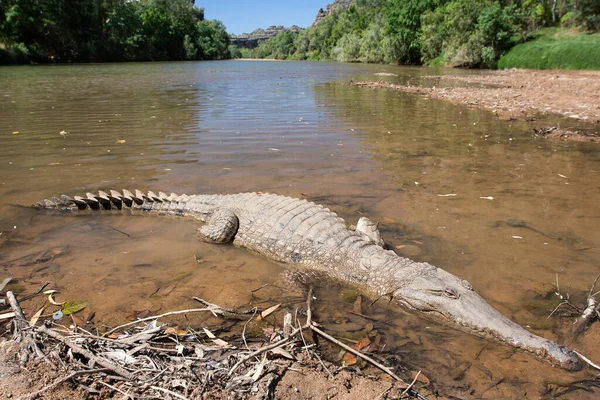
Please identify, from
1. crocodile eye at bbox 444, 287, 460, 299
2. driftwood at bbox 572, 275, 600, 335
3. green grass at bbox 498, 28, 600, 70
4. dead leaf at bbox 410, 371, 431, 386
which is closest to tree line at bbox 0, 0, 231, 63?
green grass at bbox 498, 28, 600, 70

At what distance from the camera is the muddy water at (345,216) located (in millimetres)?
2988

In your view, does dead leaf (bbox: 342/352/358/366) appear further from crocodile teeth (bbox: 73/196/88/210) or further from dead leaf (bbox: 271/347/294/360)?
crocodile teeth (bbox: 73/196/88/210)

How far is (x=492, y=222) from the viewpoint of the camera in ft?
15.3

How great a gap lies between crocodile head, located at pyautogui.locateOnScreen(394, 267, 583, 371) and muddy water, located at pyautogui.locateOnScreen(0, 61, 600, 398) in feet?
0.28

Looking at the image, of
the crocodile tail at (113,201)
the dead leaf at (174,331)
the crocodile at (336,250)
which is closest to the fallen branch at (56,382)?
the dead leaf at (174,331)

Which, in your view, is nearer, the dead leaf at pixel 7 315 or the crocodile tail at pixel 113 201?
the dead leaf at pixel 7 315

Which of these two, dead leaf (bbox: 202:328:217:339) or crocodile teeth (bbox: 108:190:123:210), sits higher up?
crocodile teeth (bbox: 108:190:123:210)

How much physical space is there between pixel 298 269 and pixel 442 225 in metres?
1.82

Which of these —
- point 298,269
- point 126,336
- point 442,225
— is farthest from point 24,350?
point 442,225

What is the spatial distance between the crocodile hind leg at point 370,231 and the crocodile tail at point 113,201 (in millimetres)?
2249

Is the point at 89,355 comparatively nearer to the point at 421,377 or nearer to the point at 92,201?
the point at 421,377

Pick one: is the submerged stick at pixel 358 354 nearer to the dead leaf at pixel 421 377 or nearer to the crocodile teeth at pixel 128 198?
the dead leaf at pixel 421 377

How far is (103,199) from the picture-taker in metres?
5.04

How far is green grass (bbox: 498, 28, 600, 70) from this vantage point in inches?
1105
